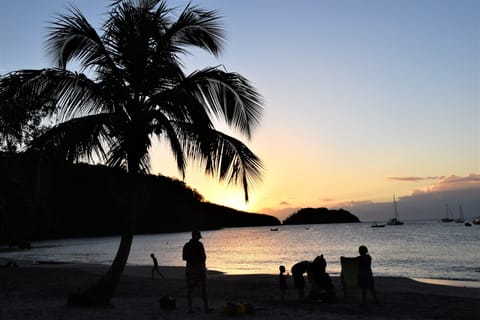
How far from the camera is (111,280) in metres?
10.1

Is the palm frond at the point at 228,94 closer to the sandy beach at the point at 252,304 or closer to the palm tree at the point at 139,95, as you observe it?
the palm tree at the point at 139,95

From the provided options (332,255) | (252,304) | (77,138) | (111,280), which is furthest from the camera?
(332,255)

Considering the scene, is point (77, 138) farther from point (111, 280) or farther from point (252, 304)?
point (252, 304)

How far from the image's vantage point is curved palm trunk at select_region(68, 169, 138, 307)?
9789mm

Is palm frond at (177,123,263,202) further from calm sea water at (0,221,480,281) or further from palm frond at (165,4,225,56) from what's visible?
calm sea water at (0,221,480,281)

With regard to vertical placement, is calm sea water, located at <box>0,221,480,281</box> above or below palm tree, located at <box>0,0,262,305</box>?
below

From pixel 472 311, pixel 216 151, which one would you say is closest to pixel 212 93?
pixel 216 151

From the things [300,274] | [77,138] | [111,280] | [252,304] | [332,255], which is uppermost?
[77,138]

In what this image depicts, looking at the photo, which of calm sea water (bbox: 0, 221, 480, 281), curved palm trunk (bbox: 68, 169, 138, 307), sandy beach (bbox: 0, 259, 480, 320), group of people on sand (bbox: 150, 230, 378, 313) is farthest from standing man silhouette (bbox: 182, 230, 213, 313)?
calm sea water (bbox: 0, 221, 480, 281)

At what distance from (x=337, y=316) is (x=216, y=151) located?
13.6ft

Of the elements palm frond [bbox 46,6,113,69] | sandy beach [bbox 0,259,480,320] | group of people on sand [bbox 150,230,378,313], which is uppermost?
palm frond [bbox 46,6,113,69]

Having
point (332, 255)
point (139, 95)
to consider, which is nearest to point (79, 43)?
point (139, 95)

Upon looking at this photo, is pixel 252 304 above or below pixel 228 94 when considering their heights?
below

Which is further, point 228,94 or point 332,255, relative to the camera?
point 332,255
